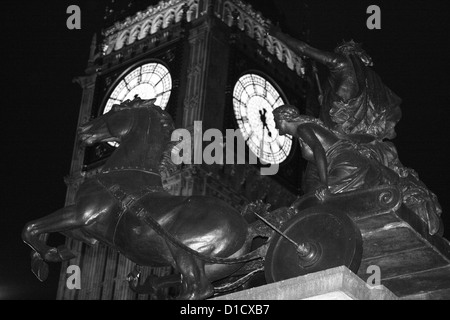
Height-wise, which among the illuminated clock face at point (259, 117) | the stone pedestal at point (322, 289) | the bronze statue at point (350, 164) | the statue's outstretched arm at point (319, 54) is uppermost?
the illuminated clock face at point (259, 117)

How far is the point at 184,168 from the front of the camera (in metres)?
22.1

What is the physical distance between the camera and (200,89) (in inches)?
898

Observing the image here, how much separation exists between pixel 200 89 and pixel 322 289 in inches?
664

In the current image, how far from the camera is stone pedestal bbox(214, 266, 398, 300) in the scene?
19.8 feet

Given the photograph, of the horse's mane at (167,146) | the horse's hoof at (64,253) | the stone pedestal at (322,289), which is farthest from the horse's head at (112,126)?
the stone pedestal at (322,289)

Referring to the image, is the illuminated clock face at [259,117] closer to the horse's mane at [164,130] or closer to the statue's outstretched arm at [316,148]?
the horse's mane at [164,130]

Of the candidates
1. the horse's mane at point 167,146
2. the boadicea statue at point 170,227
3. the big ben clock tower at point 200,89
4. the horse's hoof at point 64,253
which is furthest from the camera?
the big ben clock tower at point 200,89

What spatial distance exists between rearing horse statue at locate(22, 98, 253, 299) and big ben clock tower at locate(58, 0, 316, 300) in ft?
46.2

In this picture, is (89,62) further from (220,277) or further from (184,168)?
(220,277)

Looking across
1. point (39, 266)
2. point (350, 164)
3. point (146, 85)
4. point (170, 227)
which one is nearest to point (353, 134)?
point (350, 164)

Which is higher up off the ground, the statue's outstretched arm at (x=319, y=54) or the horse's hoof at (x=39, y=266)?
the statue's outstretched arm at (x=319, y=54)

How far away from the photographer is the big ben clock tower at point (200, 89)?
22.6 meters
